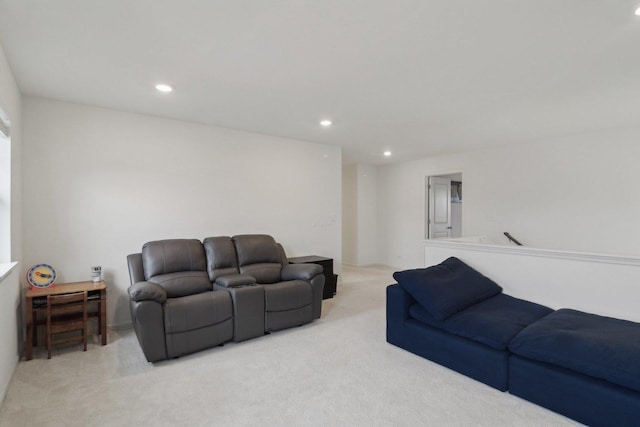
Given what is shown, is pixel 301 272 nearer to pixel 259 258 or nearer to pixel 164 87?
pixel 259 258

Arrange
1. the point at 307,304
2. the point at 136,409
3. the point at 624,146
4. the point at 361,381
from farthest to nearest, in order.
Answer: the point at 624,146 < the point at 307,304 < the point at 361,381 < the point at 136,409

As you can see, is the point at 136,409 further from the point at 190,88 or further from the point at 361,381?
the point at 190,88

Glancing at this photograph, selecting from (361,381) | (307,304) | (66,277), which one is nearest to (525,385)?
(361,381)

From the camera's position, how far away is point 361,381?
2463 millimetres

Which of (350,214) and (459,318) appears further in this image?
(350,214)

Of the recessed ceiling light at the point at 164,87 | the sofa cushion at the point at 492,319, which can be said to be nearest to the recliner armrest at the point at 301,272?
the sofa cushion at the point at 492,319

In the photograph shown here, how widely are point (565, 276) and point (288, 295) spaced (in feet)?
8.59

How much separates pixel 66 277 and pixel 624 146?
6.95 meters

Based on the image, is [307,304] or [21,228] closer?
[21,228]

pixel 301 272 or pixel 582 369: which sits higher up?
pixel 301 272

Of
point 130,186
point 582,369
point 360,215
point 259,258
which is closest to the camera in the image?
point 582,369

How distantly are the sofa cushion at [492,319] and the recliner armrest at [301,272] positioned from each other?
1.21 metres

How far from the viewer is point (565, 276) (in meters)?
2.85

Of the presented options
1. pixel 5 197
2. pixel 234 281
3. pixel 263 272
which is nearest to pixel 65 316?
pixel 5 197
